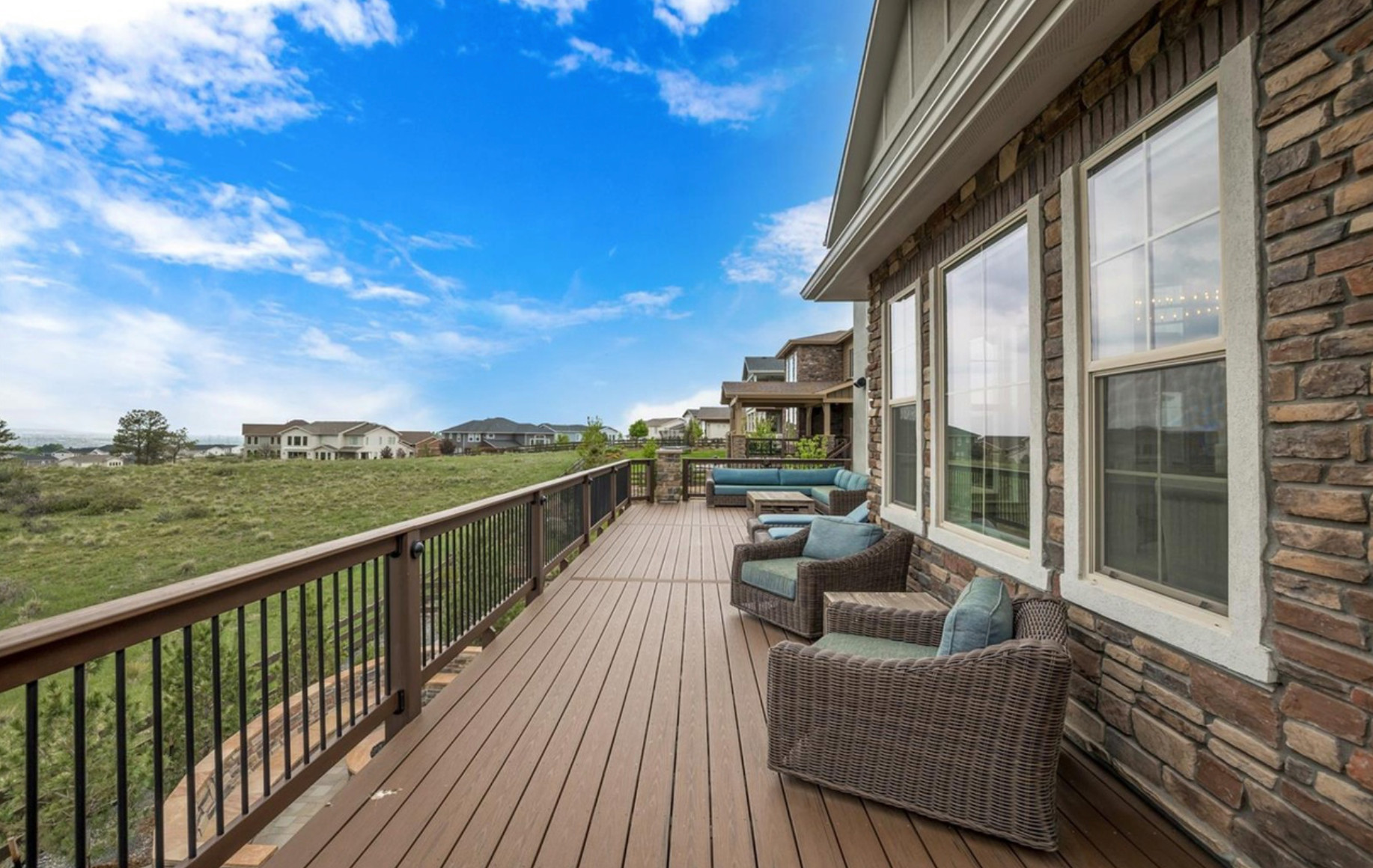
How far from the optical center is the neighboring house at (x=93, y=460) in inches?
699

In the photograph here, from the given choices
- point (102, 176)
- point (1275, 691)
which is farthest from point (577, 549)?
point (102, 176)

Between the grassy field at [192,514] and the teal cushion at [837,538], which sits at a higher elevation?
the teal cushion at [837,538]

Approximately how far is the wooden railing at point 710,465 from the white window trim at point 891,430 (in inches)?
256

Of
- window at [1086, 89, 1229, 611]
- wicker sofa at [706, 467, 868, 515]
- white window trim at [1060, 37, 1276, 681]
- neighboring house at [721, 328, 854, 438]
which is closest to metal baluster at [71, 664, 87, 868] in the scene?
white window trim at [1060, 37, 1276, 681]

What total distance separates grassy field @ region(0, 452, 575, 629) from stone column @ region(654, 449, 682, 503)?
7136mm

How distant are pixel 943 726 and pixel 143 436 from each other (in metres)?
32.4

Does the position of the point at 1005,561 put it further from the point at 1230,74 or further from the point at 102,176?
the point at 102,176

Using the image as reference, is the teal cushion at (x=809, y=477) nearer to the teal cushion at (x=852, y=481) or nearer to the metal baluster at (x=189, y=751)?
the teal cushion at (x=852, y=481)

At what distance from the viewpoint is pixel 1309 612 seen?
151 cm

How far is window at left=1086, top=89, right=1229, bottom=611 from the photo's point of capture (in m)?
1.84

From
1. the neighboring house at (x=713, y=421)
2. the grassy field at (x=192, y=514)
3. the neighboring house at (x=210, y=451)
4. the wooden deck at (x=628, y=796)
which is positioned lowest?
the grassy field at (x=192, y=514)

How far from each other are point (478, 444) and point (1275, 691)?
213ft

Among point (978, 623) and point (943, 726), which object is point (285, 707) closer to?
point (943, 726)

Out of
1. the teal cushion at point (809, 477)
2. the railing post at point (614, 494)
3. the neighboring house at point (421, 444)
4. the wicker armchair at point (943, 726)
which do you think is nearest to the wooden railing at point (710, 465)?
the teal cushion at point (809, 477)
